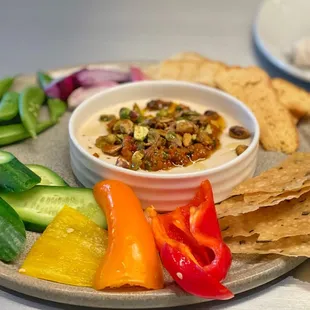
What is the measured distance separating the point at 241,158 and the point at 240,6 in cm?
275

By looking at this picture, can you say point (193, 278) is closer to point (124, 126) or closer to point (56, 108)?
point (124, 126)

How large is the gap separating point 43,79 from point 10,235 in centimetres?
129

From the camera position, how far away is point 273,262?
1.97 metres

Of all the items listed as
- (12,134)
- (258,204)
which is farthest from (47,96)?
(258,204)

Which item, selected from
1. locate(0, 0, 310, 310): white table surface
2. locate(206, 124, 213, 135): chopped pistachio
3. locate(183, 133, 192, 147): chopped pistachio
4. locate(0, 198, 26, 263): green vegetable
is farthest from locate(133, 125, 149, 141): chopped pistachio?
locate(0, 0, 310, 310): white table surface

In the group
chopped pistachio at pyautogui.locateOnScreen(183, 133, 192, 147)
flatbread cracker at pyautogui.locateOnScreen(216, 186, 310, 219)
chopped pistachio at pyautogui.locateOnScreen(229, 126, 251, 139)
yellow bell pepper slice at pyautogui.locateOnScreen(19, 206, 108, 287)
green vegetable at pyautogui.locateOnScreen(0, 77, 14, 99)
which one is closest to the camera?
yellow bell pepper slice at pyautogui.locateOnScreen(19, 206, 108, 287)

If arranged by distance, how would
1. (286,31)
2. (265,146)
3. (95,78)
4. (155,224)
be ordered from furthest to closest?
(286,31), (95,78), (265,146), (155,224)

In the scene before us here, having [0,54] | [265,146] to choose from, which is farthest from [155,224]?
[0,54]

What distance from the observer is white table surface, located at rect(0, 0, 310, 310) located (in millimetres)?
4145

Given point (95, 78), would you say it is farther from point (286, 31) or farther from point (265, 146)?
point (286, 31)

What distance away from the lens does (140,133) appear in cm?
236

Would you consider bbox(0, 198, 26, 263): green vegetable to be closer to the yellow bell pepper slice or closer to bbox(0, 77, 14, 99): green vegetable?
the yellow bell pepper slice

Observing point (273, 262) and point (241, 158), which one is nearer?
point (273, 262)

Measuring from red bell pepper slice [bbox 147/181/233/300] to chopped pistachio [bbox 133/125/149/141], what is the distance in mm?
406
